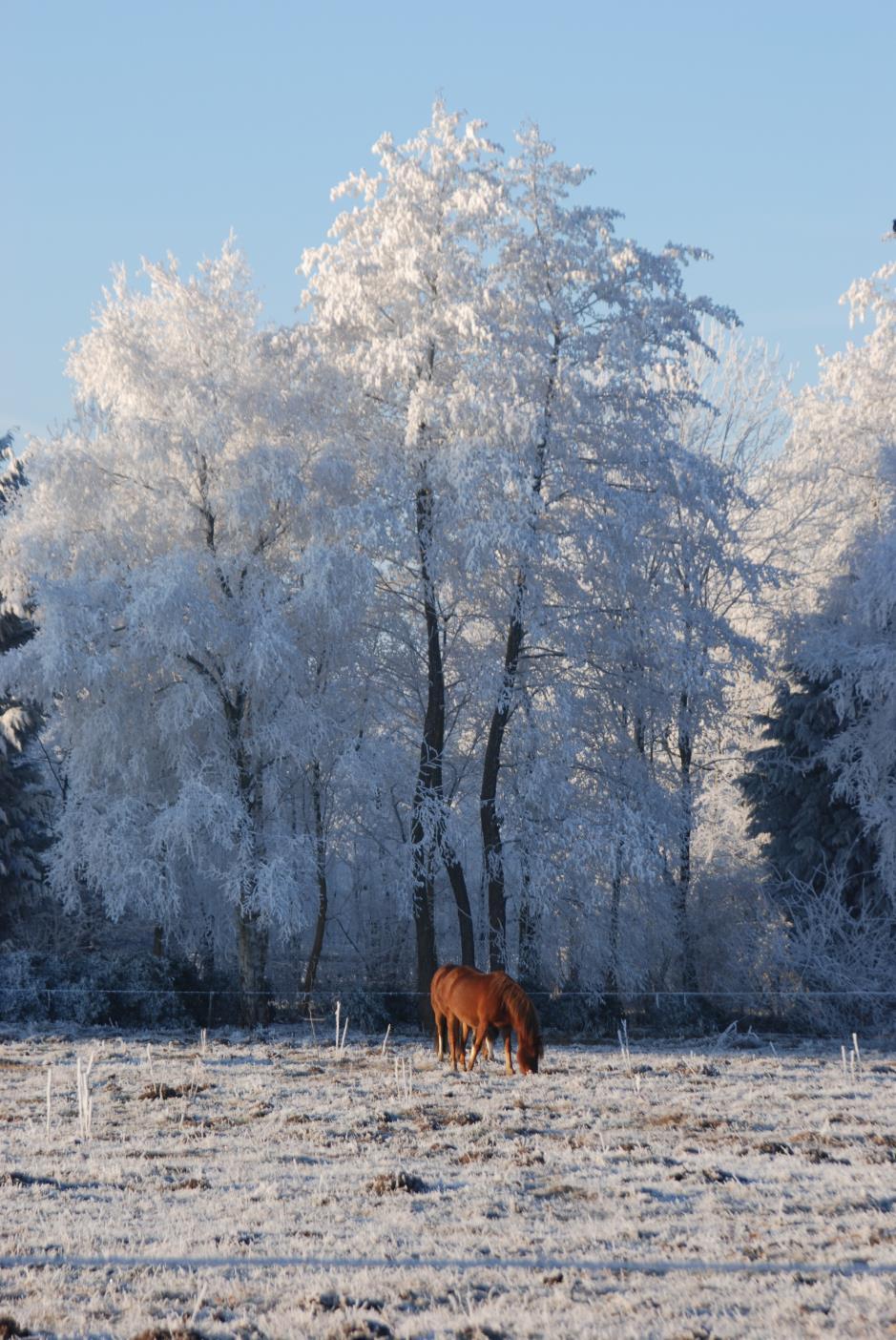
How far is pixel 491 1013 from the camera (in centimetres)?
1456

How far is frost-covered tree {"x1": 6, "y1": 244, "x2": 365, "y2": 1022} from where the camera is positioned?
1952 cm

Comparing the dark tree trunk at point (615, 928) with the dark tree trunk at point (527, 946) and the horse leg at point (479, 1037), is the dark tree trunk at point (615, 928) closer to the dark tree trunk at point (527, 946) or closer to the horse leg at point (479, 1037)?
the dark tree trunk at point (527, 946)

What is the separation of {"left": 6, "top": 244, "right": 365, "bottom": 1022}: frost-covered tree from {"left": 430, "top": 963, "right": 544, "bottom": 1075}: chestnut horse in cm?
438

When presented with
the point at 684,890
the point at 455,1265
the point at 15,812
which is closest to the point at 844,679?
the point at 684,890

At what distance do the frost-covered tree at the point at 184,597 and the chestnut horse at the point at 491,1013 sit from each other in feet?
14.4

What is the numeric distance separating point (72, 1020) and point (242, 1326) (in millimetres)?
16074

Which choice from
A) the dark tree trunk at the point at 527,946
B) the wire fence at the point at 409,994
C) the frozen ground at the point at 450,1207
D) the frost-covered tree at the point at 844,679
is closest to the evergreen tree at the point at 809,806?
the frost-covered tree at the point at 844,679

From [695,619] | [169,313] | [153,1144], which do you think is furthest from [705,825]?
[153,1144]

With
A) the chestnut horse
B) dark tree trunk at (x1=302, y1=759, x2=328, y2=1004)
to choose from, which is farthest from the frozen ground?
dark tree trunk at (x1=302, y1=759, x2=328, y2=1004)

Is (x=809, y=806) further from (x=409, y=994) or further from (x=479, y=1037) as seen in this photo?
(x=479, y=1037)

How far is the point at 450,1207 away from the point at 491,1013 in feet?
21.4

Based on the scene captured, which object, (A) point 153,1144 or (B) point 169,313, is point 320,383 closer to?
(B) point 169,313

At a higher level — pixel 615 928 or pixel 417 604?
pixel 417 604

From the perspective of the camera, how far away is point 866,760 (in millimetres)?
22391
